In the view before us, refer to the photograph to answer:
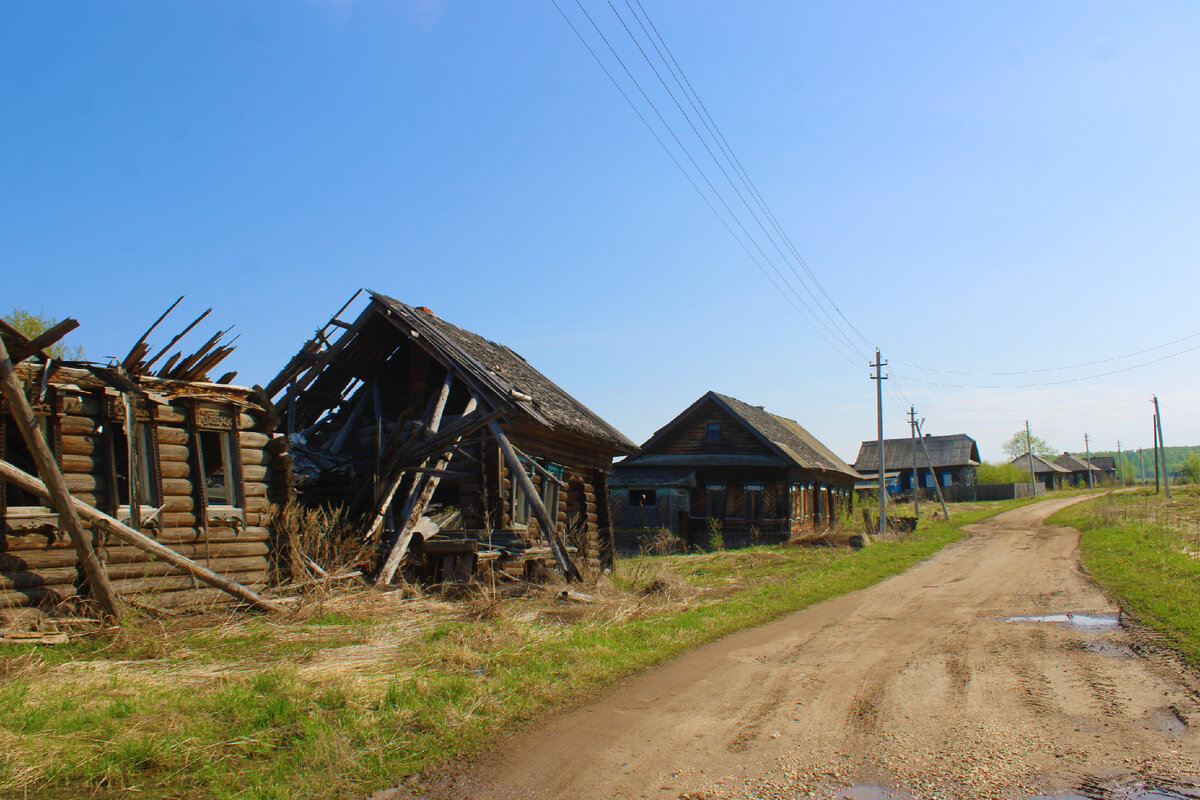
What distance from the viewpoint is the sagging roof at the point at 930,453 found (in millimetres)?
66438

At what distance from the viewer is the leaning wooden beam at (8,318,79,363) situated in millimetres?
7773

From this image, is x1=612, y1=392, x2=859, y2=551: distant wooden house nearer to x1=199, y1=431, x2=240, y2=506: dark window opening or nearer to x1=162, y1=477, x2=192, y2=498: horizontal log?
x1=199, y1=431, x2=240, y2=506: dark window opening

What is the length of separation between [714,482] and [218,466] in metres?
22.4

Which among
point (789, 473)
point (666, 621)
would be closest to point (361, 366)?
point (666, 621)

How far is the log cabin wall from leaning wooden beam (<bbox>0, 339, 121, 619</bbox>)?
0.83 metres

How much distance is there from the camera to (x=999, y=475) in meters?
68.2

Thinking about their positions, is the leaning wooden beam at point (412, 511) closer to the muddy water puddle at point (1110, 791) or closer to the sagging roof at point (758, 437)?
the muddy water puddle at point (1110, 791)

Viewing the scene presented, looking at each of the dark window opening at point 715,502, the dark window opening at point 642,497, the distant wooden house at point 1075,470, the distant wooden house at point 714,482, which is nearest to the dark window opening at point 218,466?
the distant wooden house at point 714,482

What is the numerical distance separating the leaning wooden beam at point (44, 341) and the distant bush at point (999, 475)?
70.9 m

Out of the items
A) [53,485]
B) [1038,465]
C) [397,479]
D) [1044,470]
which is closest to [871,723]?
[53,485]

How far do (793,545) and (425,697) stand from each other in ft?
74.4

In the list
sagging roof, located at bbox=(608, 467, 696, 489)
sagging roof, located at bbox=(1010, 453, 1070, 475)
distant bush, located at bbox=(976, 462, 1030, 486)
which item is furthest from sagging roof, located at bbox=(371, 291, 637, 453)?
sagging roof, located at bbox=(1010, 453, 1070, 475)

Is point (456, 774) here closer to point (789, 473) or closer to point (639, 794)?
point (639, 794)

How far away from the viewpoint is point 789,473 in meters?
31.3
